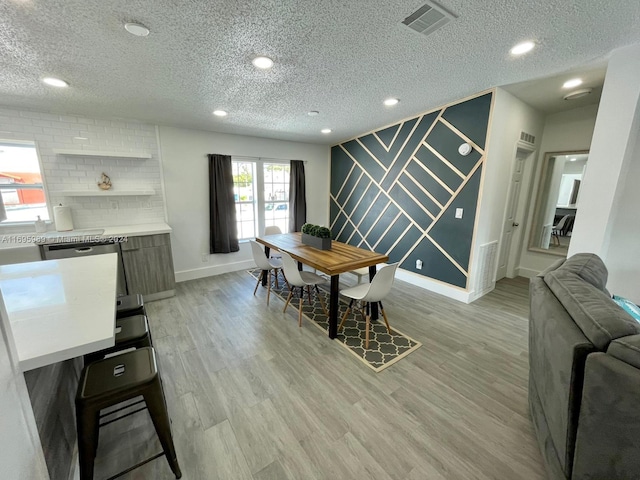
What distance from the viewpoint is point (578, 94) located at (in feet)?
9.35

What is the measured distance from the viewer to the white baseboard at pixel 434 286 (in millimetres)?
3252

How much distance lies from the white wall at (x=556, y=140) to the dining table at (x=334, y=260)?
3.11 meters

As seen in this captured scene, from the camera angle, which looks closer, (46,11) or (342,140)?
(46,11)

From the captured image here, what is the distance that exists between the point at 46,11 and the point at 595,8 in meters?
3.18

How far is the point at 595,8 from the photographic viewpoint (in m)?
1.48

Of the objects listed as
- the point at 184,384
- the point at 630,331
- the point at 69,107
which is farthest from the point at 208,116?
the point at 630,331

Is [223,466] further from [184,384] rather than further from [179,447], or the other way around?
[184,384]

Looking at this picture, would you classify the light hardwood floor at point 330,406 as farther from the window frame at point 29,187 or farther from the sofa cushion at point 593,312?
the window frame at point 29,187

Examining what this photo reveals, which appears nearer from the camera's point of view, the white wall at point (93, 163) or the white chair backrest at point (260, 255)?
the white wall at point (93, 163)

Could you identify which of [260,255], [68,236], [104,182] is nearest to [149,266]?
[68,236]

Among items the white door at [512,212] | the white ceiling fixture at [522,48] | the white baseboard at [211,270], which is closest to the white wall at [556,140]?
the white door at [512,212]

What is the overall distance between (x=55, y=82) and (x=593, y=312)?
4141 mm

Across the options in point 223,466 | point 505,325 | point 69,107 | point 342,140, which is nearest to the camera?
point 223,466

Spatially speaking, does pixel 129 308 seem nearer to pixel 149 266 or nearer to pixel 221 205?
pixel 149 266
